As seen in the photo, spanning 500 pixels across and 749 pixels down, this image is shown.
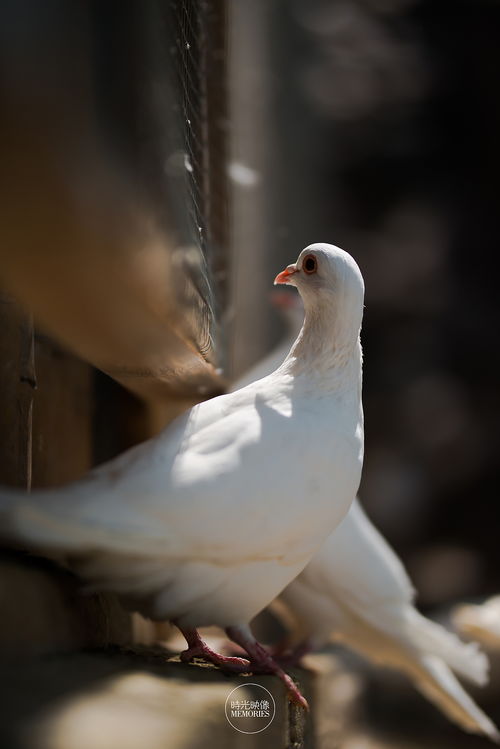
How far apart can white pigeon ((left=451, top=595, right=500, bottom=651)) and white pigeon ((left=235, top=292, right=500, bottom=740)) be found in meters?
0.69

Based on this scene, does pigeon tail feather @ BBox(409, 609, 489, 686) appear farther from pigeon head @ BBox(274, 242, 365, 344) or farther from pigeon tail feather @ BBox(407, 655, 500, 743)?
pigeon head @ BBox(274, 242, 365, 344)

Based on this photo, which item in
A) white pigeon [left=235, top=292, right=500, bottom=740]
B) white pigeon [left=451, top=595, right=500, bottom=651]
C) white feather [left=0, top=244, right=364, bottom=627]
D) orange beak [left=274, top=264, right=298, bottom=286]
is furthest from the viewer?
white pigeon [left=451, top=595, right=500, bottom=651]

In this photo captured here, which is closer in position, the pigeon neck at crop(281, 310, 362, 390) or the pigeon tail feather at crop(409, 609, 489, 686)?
the pigeon neck at crop(281, 310, 362, 390)

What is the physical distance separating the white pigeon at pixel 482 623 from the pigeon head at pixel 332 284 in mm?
1678

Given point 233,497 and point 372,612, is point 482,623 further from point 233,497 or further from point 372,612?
point 233,497

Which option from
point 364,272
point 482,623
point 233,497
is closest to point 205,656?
point 233,497

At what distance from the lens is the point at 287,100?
11.0ft

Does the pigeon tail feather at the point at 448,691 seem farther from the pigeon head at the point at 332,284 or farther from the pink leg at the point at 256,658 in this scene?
the pigeon head at the point at 332,284

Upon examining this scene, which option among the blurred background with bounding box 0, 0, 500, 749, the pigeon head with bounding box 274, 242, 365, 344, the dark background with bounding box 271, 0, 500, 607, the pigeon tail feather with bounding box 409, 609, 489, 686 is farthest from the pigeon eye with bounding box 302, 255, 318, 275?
the dark background with bounding box 271, 0, 500, 607

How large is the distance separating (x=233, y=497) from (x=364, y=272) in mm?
2433

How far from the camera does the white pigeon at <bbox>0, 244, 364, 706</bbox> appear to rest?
3.70ft

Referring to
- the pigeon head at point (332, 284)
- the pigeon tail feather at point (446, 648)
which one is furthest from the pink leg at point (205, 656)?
the pigeon tail feather at point (446, 648)

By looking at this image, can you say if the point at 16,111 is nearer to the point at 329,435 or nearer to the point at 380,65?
the point at 329,435

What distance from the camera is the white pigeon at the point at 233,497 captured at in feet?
3.70
